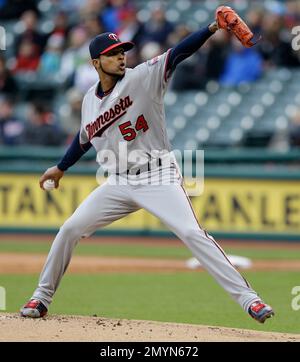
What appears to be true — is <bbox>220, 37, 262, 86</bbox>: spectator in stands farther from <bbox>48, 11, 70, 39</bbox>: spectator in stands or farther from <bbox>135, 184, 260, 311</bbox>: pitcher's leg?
<bbox>135, 184, 260, 311</bbox>: pitcher's leg

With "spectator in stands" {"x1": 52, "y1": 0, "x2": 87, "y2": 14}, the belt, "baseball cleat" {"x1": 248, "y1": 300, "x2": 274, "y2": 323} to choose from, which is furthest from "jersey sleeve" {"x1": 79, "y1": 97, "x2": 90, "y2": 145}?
"spectator in stands" {"x1": 52, "y1": 0, "x2": 87, "y2": 14}

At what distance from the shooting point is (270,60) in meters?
15.1

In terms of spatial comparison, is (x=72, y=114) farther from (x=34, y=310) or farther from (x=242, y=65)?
(x=34, y=310)

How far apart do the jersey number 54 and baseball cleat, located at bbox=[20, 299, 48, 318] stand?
1.36 metres

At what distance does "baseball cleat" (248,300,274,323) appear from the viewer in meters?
6.16

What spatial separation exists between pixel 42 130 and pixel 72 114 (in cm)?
57

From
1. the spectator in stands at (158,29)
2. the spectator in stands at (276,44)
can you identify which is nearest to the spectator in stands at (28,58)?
the spectator in stands at (158,29)

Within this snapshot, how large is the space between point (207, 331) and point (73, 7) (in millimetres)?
13000

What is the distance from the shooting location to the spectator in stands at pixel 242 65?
15.0m

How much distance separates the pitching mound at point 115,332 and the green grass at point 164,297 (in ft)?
2.02

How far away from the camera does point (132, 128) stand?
6.75 meters

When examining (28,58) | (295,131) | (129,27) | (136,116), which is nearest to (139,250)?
(295,131)

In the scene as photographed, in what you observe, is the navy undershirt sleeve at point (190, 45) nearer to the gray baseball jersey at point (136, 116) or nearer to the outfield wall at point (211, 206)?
the gray baseball jersey at point (136, 116)
